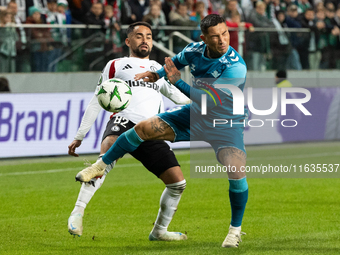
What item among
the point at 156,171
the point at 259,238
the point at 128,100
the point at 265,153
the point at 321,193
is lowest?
the point at 265,153

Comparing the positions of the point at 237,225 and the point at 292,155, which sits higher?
the point at 237,225

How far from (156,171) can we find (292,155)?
830 cm

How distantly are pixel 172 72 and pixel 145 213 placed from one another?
9.31 ft

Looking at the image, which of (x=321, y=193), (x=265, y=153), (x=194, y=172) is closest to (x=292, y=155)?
(x=265, y=153)

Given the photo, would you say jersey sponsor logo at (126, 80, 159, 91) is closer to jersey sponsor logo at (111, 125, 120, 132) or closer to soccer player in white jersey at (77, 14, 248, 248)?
jersey sponsor logo at (111, 125, 120, 132)

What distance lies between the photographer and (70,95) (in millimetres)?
13242

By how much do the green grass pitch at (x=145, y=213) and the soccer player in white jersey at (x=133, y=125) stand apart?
31 centimetres

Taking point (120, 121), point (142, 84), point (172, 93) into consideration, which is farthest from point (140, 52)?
point (120, 121)

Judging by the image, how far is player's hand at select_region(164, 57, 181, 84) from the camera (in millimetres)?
5422

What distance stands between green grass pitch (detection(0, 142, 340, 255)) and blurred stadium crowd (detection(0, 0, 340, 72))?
2.90 m

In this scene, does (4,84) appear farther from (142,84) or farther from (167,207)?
(167,207)

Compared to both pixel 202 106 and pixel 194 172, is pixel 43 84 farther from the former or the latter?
pixel 202 106

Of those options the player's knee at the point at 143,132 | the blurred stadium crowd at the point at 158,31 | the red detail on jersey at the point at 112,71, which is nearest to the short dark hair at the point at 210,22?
the player's knee at the point at 143,132

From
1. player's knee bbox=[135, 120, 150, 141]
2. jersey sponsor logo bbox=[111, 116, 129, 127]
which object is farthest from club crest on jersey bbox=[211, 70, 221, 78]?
jersey sponsor logo bbox=[111, 116, 129, 127]
